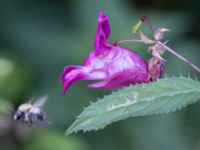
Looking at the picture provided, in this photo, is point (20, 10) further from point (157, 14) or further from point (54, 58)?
point (157, 14)

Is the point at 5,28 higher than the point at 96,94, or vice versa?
the point at 5,28

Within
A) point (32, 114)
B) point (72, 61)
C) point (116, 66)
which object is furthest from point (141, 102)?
point (72, 61)

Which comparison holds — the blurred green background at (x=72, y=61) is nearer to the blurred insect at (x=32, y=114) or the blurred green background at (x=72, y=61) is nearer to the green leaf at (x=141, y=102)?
the blurred insect at (x=32, y=114)

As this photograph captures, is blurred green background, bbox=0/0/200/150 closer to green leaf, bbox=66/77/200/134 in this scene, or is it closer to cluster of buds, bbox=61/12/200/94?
cluster of buds, bbox=61/12/200/94

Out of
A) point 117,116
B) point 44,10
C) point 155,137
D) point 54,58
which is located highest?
point 44,10

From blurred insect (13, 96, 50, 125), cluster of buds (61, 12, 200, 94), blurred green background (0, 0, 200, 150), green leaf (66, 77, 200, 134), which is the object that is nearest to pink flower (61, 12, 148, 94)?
cluster of buds (61, 12, 200, 94)

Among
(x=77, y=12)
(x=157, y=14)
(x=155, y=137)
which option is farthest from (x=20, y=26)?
(x=155, y=137)

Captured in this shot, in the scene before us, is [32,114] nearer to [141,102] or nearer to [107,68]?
[107,68]
